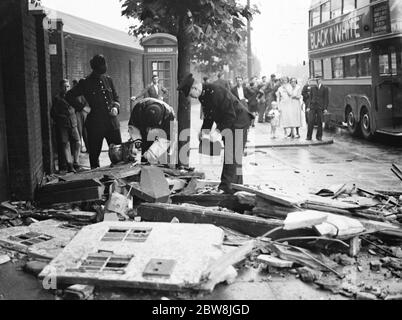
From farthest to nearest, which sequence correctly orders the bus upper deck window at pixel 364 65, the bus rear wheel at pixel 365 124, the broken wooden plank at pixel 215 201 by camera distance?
the bus rear wheel at pixel 365 124 < the bus upper deck window at pixel 364 65 < the broken wooden plank at pixel 215 201

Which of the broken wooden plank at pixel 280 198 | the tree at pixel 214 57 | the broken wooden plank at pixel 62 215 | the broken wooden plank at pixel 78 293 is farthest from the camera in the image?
the tree at pixel 214 57

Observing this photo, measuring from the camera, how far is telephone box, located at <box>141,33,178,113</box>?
53.5 ft

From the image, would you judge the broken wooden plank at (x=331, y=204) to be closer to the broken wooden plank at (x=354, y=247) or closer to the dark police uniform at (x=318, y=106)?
the broken wooden plank at (x=354, y=247)

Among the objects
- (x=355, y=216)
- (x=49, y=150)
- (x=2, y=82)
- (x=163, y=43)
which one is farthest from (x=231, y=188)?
(x=163, y=43)

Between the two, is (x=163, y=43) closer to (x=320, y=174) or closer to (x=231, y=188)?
(x=320, y=174)

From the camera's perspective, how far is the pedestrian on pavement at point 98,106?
28.9 ft

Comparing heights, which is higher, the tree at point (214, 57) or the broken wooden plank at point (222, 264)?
the tree at point (214, 57)

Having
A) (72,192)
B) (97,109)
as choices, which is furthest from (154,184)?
(97,109)

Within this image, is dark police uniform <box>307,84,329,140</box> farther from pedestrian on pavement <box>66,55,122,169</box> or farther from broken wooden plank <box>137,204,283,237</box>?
broken wooden plank <box>137,204,283,237</box>

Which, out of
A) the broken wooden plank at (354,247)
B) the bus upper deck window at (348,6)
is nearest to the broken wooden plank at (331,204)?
the broken wooden plank at (354,247)

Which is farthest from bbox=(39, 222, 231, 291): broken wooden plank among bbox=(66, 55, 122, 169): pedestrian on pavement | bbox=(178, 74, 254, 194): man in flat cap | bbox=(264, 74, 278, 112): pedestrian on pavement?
bbox=(264, 74, 278, 112): pedestrian on pavement

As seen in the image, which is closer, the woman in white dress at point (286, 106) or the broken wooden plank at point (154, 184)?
the broken wooden plank at point (154, 184)

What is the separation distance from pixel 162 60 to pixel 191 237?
40.2 feet
